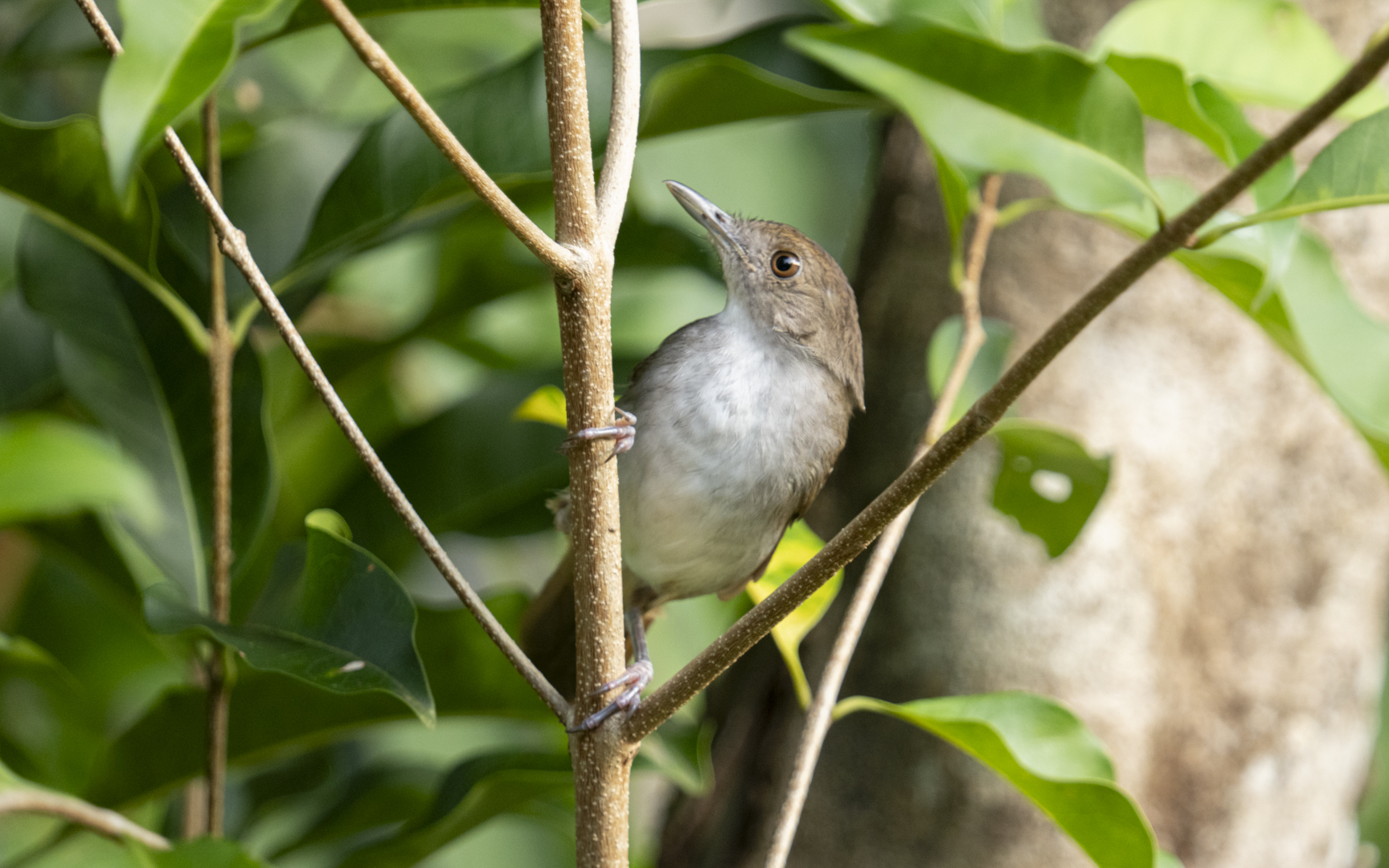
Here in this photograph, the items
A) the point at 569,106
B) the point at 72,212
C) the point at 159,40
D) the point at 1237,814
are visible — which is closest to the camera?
the point at 159,40

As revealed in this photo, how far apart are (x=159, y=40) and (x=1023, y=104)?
1.13 m

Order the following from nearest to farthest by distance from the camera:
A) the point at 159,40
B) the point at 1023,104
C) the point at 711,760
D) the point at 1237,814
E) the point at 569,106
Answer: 1. the point at 159,40
2. the point at 569,106
3. the point at 1023,104
4. the point at 1237,814
5. the point at 711,760

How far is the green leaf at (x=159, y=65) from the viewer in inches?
38.4

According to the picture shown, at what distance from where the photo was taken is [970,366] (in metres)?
2.00

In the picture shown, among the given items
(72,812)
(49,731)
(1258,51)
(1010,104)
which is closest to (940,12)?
(1010,104)

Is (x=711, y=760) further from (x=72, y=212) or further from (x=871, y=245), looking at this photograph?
(x=72, y=212)

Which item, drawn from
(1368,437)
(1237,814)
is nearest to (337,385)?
(1368,437)

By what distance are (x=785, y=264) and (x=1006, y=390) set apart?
4.54ft

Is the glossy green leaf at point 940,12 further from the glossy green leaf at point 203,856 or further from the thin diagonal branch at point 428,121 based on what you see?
the glossy green leaf at point 203,856

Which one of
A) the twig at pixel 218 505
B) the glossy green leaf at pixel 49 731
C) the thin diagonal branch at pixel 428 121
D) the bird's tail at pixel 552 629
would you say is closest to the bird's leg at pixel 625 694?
the bird's tail at pixel 552 629

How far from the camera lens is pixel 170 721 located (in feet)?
6.44

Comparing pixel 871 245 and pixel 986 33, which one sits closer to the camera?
pixel 986 33

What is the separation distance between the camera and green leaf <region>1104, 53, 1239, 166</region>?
1567 millimetres

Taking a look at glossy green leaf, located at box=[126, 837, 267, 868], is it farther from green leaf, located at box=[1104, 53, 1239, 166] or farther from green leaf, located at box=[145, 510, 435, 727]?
green leaf, located at box=[1104, 53, 1239, 166]
